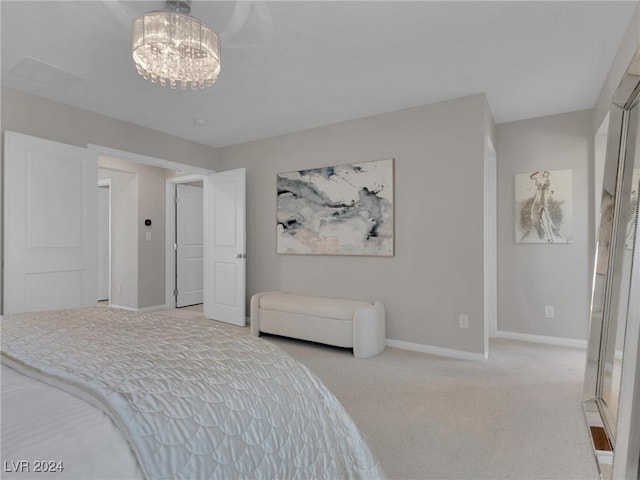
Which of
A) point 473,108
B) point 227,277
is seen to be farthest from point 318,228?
point 473,108

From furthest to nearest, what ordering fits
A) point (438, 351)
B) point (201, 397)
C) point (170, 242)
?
point (170, 242), point (438, 351), point (201, 397)

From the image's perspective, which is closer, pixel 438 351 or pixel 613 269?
pixel 613 269

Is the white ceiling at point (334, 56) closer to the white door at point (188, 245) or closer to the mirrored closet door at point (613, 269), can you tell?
the mirrored closet door at point (613, 269)

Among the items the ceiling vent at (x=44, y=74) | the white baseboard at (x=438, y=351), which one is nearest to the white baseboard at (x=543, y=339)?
the white baseboard at (x=438, y=351)

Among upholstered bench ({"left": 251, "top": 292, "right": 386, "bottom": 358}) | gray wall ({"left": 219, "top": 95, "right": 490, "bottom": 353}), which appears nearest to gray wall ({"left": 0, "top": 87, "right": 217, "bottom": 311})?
gray wall ({"left": 219, "top": 95, "right": 490, "bottom": 353})

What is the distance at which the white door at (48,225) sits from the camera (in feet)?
10.1

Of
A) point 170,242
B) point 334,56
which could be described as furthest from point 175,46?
point 170,242

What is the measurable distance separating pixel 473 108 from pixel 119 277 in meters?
5.58

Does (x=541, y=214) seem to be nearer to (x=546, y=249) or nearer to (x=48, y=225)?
(x=546, y=249)

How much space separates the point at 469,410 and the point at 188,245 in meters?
5.12

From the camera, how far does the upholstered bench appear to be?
11.5 ft

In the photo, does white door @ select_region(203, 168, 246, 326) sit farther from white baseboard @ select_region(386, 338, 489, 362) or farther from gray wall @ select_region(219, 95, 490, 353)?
white baseboard @ select_region(386, 338, 489, 362)

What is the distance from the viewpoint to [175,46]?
197cm

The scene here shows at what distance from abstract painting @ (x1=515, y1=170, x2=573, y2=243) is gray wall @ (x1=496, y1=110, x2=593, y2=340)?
0.06 metres
